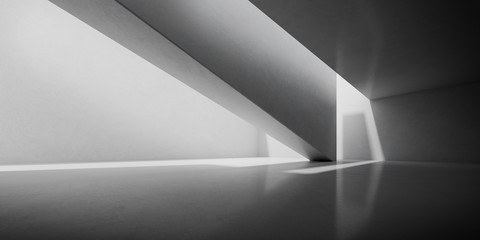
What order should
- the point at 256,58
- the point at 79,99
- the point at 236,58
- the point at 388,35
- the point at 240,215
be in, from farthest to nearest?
the point at 79,99, the point at 256,58, the point at 236,58, the point at 388,35, the point at 240,215

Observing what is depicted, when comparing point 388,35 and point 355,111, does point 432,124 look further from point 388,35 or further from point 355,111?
point 388,35

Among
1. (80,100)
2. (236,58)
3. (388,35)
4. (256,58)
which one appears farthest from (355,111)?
(80,100)

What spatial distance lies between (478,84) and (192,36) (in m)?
7.05

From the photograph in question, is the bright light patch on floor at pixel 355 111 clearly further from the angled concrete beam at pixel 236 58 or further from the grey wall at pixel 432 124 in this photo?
the angled concrete beam at pixel 236 58

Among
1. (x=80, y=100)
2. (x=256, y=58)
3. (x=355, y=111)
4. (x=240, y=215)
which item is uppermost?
(x=355, y=111)

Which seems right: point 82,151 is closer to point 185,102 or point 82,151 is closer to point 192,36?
point 185,102

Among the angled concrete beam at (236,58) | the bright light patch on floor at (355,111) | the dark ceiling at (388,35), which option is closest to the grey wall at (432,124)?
the bright light patch on floor at (355,111)

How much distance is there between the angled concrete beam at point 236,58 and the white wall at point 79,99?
4.11m

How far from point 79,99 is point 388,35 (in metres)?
8.38

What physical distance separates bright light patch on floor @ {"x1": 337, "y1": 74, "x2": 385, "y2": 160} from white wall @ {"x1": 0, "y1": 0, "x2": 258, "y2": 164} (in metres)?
5.23

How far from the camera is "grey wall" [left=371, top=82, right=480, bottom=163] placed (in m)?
6.87

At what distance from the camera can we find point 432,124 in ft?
24.9

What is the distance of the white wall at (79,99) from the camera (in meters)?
→ 7.50

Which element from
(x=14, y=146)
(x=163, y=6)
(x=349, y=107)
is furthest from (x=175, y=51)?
(x=349, y=107)
